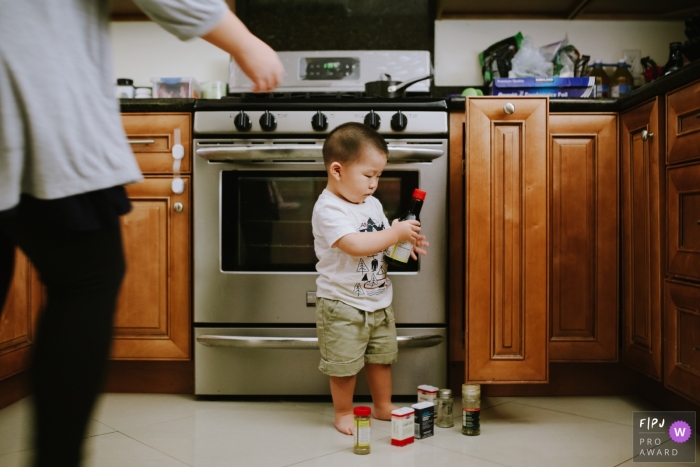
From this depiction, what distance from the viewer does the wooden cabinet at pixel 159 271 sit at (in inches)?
73.6

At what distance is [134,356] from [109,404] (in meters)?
0.16

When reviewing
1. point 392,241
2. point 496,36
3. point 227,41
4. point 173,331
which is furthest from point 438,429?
point 496,36

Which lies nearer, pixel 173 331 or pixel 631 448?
pixel 631 448

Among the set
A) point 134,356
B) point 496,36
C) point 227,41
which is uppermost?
point 496,36

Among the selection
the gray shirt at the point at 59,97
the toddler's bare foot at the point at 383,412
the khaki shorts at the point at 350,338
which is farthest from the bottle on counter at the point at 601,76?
the gray shirt at the point at 59,97

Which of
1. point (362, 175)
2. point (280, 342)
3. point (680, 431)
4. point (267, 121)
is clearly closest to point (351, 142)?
point (362, 175)

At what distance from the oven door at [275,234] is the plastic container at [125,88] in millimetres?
705

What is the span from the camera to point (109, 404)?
1793 millimetres

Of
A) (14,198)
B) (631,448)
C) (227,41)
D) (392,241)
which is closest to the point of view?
(14,198)

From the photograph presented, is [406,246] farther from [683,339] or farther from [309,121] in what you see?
[683,339]

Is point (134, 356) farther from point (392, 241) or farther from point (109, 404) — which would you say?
point (392, 241)

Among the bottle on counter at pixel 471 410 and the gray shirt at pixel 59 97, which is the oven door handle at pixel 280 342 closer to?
the bottle on counter at pixel 471 410

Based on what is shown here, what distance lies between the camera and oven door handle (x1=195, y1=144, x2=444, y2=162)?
1780 millimetres

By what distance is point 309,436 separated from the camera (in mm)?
1503
